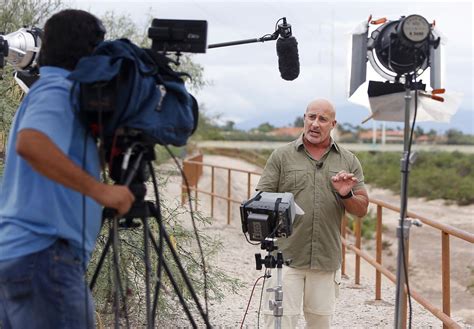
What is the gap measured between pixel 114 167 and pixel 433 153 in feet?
212

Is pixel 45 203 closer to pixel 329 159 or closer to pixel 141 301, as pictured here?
pixel 329 159

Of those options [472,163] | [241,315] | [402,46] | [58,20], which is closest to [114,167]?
[58,20]

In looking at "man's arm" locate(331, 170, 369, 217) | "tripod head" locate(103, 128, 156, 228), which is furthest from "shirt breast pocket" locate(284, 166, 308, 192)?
"tripod head" locate(103, 128, 156, 228)

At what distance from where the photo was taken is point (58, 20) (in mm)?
2744

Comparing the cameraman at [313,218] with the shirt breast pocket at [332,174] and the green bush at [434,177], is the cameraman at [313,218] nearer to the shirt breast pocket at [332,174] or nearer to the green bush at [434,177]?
the shirt breast pocket at [332,174]

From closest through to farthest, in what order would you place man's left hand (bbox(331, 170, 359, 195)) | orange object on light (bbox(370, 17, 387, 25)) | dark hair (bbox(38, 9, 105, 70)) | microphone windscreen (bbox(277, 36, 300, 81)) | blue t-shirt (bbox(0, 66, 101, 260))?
blue t-shirt (bbox(0, 66, 101, 260)) < dark hair (bbox(38, 9, 105, 70)) < orange object on light (bbox(370, 17, 387, 25)) < microphone windscreen (bbox(277, 36, 300, 81)) < man's left hand (bbox(331, 170, 359, 195))

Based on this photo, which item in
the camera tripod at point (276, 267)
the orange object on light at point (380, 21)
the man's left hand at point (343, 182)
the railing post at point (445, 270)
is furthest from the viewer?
the railing post at point (445, 270)

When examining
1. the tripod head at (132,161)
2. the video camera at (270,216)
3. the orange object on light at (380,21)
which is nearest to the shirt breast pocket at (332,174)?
the video camera at (270,216)

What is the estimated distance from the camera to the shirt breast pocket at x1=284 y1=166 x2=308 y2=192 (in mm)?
4500

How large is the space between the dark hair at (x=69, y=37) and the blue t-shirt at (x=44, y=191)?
0.09 metres

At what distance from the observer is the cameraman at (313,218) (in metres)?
4.44

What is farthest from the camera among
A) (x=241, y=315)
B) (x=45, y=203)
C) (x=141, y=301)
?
(x=241, y=315)

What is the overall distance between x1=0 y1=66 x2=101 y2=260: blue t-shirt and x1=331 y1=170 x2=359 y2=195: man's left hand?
72.4 inches

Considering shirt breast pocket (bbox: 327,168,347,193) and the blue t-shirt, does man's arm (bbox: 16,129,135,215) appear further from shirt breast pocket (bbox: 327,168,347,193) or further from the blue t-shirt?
shirt breast pocket (bbox: 327,168,347,193)
